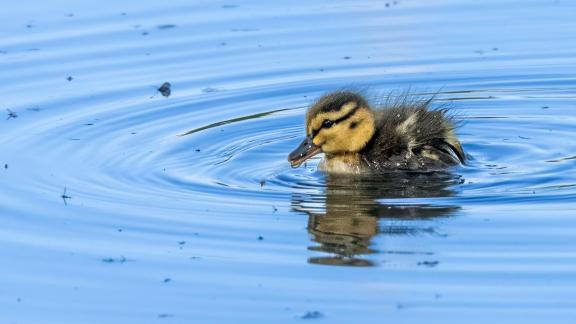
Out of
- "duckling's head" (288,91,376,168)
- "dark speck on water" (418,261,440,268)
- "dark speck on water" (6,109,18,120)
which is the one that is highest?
"duckling's head" (288,91,376,168)

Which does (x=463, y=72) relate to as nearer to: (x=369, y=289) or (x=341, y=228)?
(x=341, y=228)

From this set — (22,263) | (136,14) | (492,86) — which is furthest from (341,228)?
(136,14)

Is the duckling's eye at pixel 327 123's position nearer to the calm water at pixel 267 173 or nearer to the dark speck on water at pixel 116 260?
the calm water at pixel 267 173

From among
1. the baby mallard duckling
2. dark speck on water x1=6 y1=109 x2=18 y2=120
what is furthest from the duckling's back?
dark speck on water x1=6 y1=109 x2=18 y2=120

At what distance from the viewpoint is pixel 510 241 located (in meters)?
8.06

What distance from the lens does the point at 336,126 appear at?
33.3ft

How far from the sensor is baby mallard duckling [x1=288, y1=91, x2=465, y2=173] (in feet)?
33.3

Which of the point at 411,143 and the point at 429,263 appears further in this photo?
the point at 411,143

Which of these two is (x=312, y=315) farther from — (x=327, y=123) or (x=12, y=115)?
(x=12, y=115)

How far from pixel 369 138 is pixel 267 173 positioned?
828 millimetres

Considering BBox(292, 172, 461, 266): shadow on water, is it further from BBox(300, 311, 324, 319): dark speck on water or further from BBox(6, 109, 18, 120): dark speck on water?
BBox(6, 109, 18, 120): dark speck on water

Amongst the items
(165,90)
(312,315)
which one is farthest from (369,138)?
(312,315)

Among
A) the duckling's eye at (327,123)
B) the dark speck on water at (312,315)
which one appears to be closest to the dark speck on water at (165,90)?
the duckling's eye at (327,123)

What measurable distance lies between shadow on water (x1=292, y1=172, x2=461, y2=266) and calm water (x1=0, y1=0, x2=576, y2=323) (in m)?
0.02
